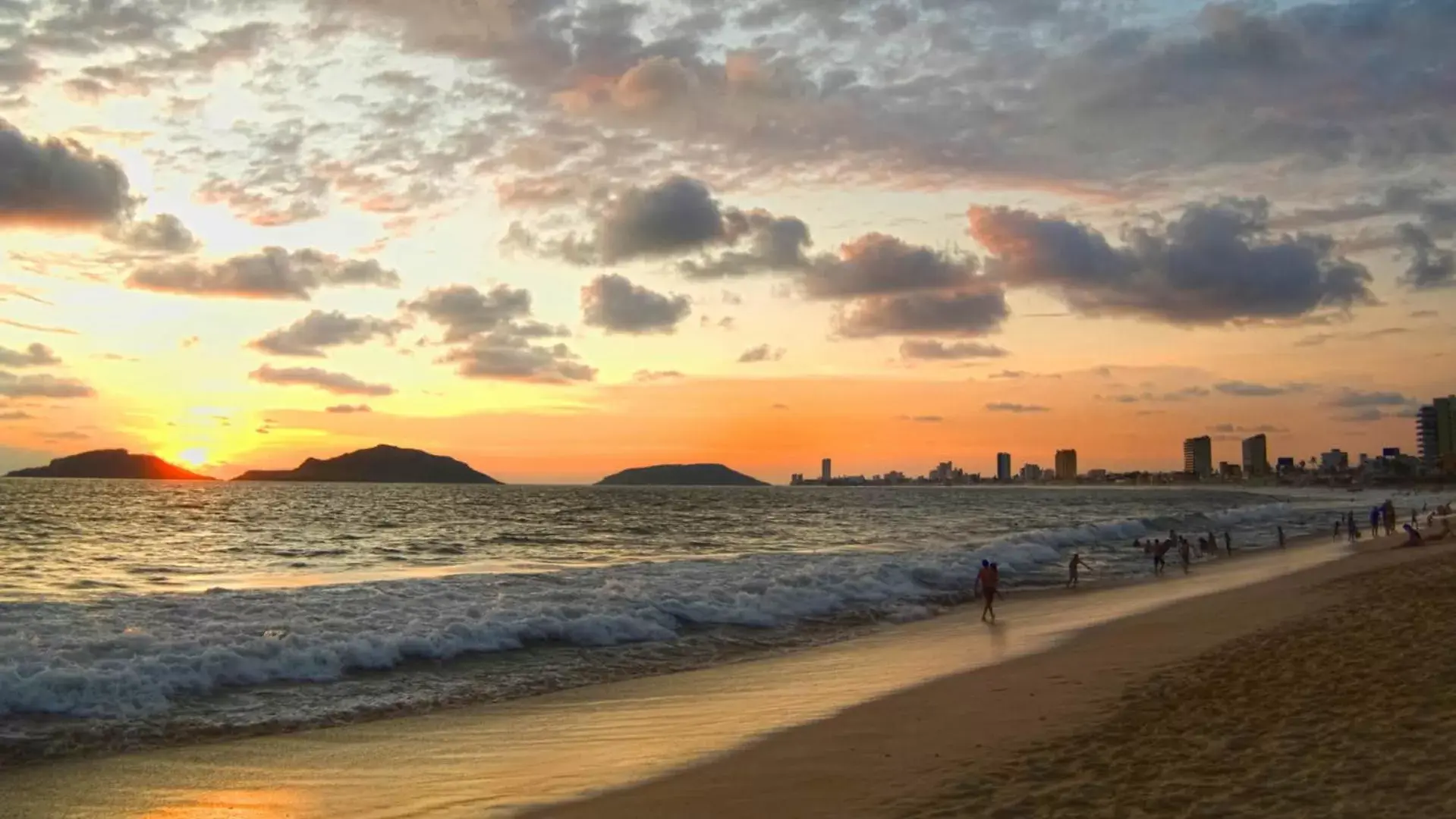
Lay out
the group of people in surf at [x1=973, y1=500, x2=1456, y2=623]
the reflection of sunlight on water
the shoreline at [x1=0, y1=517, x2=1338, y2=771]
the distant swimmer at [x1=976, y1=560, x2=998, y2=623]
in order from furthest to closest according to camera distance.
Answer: the group of people in surf at [x1=973, y1=500, x2=1456, y2=623] → the distant swimmer at [x1=976, y1=560, x2=998, y2=623] → the shoreline at [x1=0, y1=517, x2=1338, y2=771] → the reflection of sunlight on water

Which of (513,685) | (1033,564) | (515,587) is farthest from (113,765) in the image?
(1033,564)

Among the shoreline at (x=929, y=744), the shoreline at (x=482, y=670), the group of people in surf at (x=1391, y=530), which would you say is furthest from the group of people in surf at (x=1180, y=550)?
the shoreline at (x=929, y=744)

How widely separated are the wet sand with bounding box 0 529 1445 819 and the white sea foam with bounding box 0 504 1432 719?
12.0 feet

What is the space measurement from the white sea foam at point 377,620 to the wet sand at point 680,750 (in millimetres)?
3670

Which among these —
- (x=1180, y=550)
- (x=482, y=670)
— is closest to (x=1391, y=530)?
(x=1180, y=550)

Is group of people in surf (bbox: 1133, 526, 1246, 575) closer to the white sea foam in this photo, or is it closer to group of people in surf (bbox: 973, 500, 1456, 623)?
group of people in surf (bbox: 973, 500, 1456, 623)

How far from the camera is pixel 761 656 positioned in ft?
64.5

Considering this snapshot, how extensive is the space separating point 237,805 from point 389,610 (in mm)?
13362

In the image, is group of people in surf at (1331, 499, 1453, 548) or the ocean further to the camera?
group of people in surf at (1331, 499, 1453, 548)

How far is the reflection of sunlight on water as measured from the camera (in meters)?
9.14

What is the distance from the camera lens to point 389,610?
22484 millimetres

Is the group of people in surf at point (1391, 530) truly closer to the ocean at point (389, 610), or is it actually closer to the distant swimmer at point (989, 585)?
the ocean at point (389, 610)

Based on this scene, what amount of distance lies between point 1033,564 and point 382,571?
2612cm

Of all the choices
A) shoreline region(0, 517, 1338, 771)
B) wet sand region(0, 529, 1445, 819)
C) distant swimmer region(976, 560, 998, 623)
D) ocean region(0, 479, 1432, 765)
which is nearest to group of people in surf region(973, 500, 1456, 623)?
distant swimmer region(976, 560, 998, 623)
